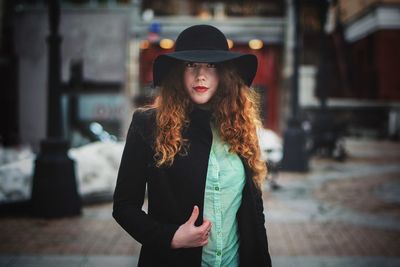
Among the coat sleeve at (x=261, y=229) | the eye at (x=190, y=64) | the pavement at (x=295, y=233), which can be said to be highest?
the eye at (x=190, y=64)

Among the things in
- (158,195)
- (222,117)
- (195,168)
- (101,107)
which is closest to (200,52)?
(222,117)

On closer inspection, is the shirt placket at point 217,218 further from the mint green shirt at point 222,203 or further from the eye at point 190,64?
the eye at point 190,64

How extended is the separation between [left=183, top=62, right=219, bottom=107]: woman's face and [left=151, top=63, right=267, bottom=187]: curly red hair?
4 centimetres

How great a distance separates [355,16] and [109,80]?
500 inches

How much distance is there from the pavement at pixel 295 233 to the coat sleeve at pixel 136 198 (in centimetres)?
314

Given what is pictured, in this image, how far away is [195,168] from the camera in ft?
7.40

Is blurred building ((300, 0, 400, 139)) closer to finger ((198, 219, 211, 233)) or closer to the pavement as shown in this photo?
the pavement

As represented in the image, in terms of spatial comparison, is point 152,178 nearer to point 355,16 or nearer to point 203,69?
point 203,69

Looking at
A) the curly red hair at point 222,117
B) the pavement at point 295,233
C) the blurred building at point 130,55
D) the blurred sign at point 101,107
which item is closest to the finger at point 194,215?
the curly red hair at point 222,117

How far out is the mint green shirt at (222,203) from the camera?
226 cm

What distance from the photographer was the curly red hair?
7.42 ft

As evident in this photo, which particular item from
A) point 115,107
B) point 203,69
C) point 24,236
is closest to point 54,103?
point 24,236

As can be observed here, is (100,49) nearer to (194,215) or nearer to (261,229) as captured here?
(261,229)

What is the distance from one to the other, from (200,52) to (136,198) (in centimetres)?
70
